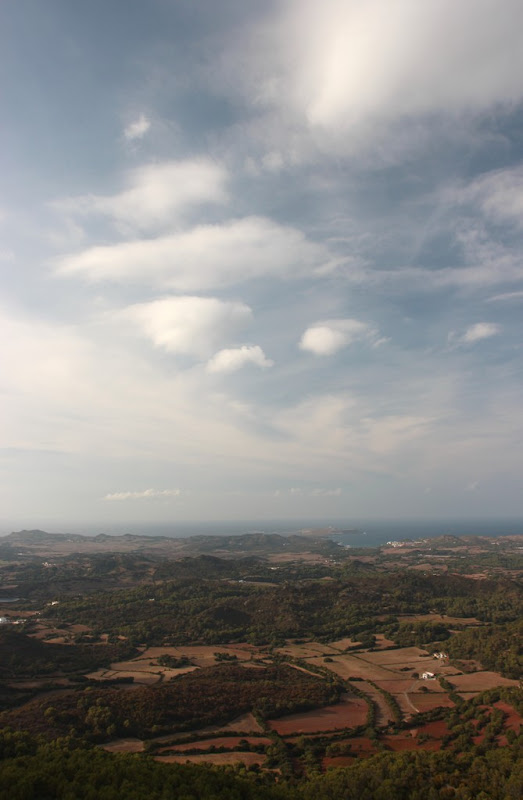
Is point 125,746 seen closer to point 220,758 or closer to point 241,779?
point 220,758

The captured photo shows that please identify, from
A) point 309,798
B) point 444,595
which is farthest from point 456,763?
point 444,595

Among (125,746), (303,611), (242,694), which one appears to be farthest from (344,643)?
(125,746)

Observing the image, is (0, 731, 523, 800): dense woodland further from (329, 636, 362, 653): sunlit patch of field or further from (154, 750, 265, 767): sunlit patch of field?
(329, 636, 362, 653): sunlit patch of field

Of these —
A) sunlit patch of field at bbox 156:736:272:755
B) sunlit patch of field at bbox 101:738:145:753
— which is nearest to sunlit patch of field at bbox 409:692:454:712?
sunlit patch of field at bbox 156:736:272:755

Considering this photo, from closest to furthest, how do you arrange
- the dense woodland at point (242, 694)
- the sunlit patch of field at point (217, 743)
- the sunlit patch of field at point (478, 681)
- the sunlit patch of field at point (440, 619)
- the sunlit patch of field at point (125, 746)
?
the dense woodland at point (242, 694) → the sunlit patch of field at point (125, 746) → the sunlit patch of field at point (217, 743) → the sunlit patch of field at point (478, 681) → the sunlit patch of field at point (440, 619)

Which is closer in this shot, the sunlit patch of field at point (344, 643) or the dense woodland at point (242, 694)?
the dense woodland at point (242, 694)

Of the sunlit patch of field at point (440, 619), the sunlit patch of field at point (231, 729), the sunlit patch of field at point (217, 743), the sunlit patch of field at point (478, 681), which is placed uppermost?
the sunlit patch of field at point (217, 743)

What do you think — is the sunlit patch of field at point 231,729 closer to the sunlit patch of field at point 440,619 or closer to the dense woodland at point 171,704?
the dense woodland at point 171,704

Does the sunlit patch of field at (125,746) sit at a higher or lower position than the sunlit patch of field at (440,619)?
higher

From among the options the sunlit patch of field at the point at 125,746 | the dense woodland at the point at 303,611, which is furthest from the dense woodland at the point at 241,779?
the dense woodland at the point at 303,611

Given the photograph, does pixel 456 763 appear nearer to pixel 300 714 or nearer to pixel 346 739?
pixel 346 739

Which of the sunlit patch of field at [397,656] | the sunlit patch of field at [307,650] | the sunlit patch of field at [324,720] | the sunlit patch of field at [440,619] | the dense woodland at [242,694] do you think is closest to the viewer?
the dense woodland at [242,694]

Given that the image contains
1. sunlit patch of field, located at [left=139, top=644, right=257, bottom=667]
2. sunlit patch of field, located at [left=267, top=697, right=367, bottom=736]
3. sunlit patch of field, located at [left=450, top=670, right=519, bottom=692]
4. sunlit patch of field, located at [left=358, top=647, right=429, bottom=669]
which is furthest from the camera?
sunlit patch of field, located at [left=139, top=644, right=257, bottom=667]
